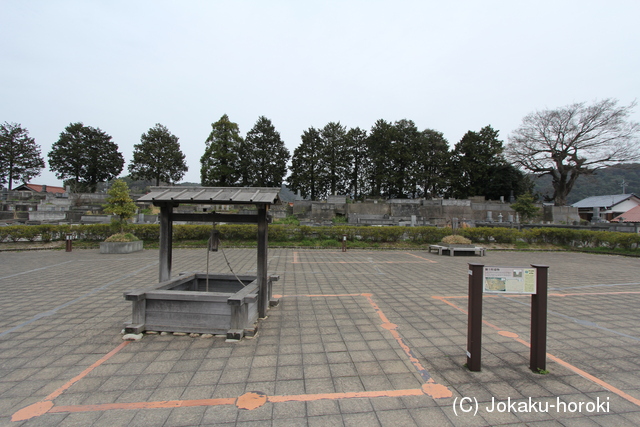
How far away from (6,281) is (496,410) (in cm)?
1062

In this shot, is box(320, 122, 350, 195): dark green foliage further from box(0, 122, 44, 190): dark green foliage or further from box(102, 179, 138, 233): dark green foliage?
box(0, 122, 44, 190): dark green foliage

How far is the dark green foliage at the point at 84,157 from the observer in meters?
41.7

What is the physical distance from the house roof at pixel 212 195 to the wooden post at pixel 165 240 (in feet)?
0.99

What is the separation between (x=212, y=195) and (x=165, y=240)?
4.30 feet

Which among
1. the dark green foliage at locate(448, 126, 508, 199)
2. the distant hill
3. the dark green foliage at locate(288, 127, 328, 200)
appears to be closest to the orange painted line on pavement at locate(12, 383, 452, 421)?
the dark green foliage at locate(288, 127, 328, 200)

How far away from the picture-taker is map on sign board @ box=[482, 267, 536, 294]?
3.17 meters

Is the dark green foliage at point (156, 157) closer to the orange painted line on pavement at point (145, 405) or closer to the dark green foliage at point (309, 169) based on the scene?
the dark green foliage at point (309, 169)

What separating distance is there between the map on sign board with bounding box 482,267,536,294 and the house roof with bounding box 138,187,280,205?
2.92m

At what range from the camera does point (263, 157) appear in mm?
38312

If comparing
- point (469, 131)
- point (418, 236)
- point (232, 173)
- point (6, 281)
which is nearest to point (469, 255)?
point (418, 236)

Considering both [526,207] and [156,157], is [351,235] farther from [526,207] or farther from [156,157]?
[156,157]

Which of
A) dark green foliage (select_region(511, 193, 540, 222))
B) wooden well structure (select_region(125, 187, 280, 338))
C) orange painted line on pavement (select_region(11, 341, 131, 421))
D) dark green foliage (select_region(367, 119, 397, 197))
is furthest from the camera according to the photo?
dark green foliage (select_region(367, 119, 397, 197))

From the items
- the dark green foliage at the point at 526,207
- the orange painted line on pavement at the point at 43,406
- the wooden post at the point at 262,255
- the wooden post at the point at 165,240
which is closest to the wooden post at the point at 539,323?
the wooden post at the point at 262,255

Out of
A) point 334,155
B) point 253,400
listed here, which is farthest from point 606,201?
point 253,400
